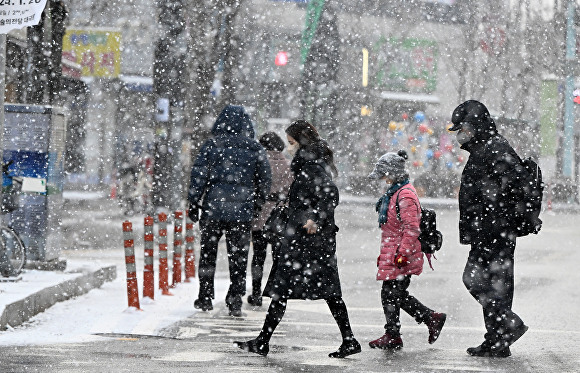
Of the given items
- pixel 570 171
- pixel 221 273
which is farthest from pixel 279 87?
pixel 221 273

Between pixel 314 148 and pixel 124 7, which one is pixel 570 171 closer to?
pixel 124 7

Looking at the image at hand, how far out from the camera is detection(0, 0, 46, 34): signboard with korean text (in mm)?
7871

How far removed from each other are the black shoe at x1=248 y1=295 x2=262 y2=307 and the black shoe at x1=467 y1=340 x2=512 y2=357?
3280 millimetres

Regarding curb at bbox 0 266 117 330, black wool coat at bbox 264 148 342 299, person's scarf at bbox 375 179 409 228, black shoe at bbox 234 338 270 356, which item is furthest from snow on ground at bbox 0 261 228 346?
person's scarf at bbox 375 179 409 228

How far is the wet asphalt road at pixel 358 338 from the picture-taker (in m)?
6.11

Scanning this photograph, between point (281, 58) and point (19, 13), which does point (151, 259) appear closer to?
point (19, 13)

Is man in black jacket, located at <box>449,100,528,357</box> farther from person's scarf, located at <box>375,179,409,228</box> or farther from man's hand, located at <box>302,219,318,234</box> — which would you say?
man's hand, located at <box>302,219,318,234</box>

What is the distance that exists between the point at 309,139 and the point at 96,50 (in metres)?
19.5

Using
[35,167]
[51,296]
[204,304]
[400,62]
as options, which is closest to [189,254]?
[35,167]

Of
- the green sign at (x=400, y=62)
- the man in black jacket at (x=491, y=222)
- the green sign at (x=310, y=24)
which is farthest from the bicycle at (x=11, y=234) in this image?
the green sign at (x=400, y=62)

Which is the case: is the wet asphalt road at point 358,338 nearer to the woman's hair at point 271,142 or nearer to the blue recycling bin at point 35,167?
the woman's hair at point 271,142

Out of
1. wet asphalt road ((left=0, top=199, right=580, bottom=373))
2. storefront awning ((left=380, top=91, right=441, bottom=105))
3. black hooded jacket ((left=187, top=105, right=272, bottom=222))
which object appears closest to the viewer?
wet asphalt road ((left=0, top=199, right=580, bottom=373))

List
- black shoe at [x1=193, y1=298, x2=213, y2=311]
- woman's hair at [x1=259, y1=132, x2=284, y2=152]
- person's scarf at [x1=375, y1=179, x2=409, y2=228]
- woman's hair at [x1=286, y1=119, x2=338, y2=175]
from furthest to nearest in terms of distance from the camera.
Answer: woman's hair at [x1=259, y1=132, x2=284, y2=152] → black shoe at [x1=193, y1=298, x2=213, y2=311] → person's scarf at [x1=375, y1=179, x2=409, y2=228] → woman's hair at [x1=286, y1=119, x2=338, y2=175]

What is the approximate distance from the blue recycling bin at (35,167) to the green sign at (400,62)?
108 ft
